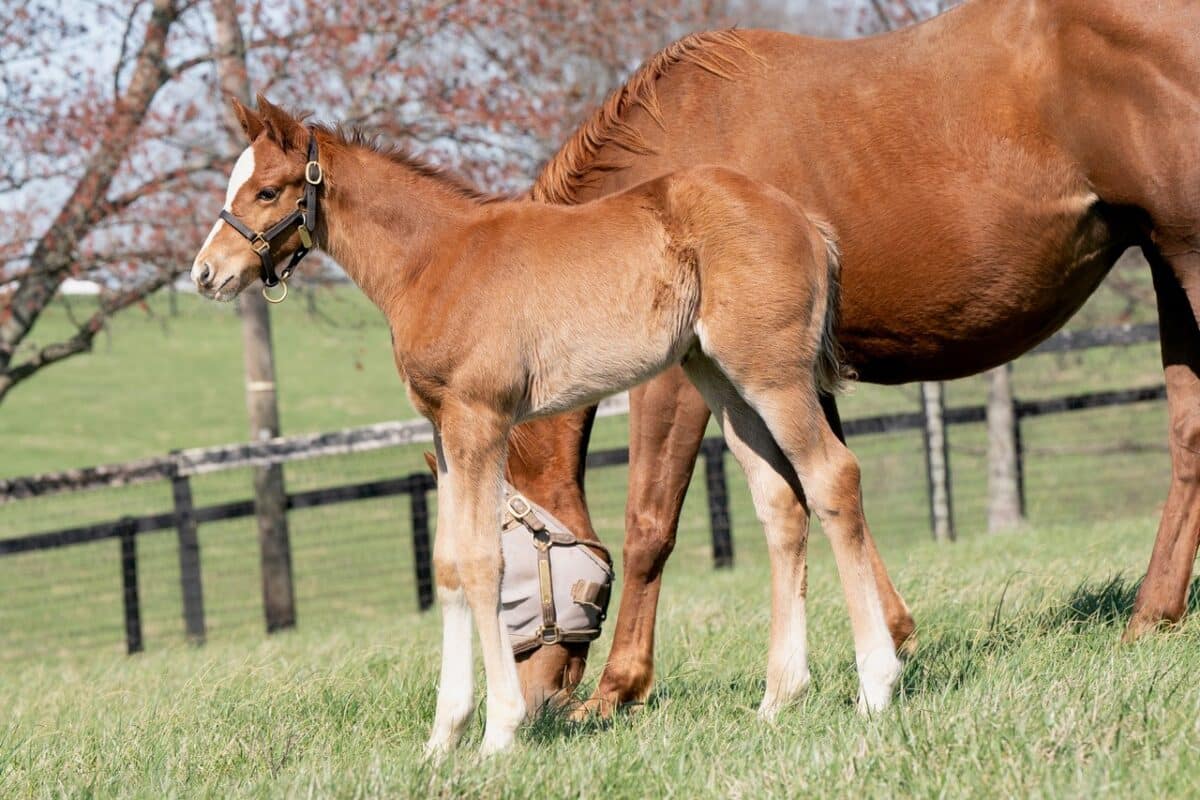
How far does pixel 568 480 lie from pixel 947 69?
5.93ft

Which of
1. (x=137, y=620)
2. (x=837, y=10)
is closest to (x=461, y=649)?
Answer: (x=137, y=620)

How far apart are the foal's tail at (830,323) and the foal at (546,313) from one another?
0.5 inches

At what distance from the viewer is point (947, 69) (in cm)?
416

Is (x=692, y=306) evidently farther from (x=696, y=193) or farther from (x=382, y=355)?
(x=382, y=355)

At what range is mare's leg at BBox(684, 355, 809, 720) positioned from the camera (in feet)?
11.5

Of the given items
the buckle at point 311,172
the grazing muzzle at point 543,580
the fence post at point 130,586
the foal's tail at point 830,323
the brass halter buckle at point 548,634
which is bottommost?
the fence post at point 130,586

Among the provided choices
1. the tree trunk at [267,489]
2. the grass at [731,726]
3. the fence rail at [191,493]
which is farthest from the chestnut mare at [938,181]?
the tree trunk at [267,489]

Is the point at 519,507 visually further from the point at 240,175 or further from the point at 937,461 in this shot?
the point at 937,461

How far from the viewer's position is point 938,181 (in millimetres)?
4070

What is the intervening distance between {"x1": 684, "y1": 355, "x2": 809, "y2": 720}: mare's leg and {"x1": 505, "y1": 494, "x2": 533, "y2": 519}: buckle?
635 millimetres

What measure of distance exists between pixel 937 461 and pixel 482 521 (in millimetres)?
8233

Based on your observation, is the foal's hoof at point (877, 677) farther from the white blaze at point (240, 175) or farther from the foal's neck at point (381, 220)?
the white blaze at point (240, 175)

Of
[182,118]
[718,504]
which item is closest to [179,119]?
[182,118]

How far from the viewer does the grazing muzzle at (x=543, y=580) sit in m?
3.84
